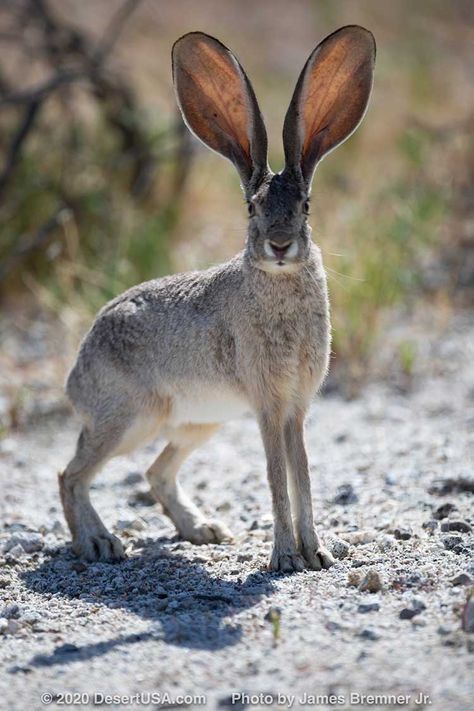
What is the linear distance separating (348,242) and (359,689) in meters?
5.41

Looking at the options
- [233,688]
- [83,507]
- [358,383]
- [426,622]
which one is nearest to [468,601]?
[426,622]

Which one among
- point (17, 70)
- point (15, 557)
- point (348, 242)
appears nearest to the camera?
point (15, 557)

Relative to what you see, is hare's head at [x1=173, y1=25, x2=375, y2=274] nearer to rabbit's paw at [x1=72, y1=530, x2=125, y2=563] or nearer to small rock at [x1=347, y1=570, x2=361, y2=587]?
small rock at [x1=347, y1=570, x2=361, y2=587]

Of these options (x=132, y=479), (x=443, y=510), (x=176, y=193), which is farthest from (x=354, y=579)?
(x=176, y=193)

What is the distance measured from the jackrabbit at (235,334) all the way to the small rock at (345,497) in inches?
27.7

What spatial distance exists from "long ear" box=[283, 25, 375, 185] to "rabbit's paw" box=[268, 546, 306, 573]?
161cm

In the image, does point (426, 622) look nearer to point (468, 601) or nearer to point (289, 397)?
point (468, 601)

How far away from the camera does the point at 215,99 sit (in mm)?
5305

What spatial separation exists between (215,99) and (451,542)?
2.26 meters

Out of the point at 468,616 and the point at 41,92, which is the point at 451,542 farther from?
the point at 41,92

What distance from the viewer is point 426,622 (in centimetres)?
405

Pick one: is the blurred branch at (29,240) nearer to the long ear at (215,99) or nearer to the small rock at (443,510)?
the long ear at (215,99)

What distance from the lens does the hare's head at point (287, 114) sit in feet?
16.0

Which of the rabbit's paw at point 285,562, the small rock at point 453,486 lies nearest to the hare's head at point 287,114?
the rabbit's paw at point 285,562
